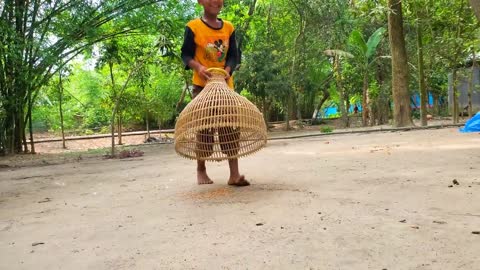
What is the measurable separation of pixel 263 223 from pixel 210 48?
1676 mm

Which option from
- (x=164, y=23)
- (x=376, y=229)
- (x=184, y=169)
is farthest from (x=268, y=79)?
(x=376, y=229)

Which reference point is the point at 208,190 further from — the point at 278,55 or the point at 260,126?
the point at 278,55

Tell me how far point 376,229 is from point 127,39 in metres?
12.1

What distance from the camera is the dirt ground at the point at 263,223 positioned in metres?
1.69

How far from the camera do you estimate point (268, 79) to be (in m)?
14.9

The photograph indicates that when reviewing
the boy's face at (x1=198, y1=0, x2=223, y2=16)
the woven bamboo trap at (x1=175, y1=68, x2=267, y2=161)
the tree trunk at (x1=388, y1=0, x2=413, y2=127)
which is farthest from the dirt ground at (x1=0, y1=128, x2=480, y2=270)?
the tree trunk at (x1=388, y1=0, x2=413, y2=127)

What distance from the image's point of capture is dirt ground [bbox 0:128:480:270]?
66.6 inches

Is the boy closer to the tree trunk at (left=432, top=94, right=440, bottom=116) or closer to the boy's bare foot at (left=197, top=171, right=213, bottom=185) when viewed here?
the boy's bare foot at (left=197, top=171, right=213, bottom=185)

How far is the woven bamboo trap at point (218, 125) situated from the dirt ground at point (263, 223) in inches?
11.6

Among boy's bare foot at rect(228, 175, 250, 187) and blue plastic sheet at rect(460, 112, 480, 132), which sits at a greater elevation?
blue plastic sheet at rect(460, 112, 480, 132)

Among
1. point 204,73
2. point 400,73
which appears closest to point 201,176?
point 204,73

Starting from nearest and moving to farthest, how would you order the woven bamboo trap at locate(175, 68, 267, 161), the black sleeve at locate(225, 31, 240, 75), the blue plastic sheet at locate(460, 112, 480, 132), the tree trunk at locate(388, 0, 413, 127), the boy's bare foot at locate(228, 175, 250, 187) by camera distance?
the woven bamboo trap at locate(175, 68, 267, 161) → the boy's bare foot at locate(228, 175, 250, 187) → the black sleeve at locate(225, 31, 240, 75) → the blue plastic sheet at locate(460, 112, 480, 132) → the tree trunk at locate(388, 0, 413, 127)

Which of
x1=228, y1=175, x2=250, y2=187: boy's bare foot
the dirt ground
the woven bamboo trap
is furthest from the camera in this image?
x1=228, y1=175, x2=250, y2=187: boy's bare foot

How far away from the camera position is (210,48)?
11.1 ft
